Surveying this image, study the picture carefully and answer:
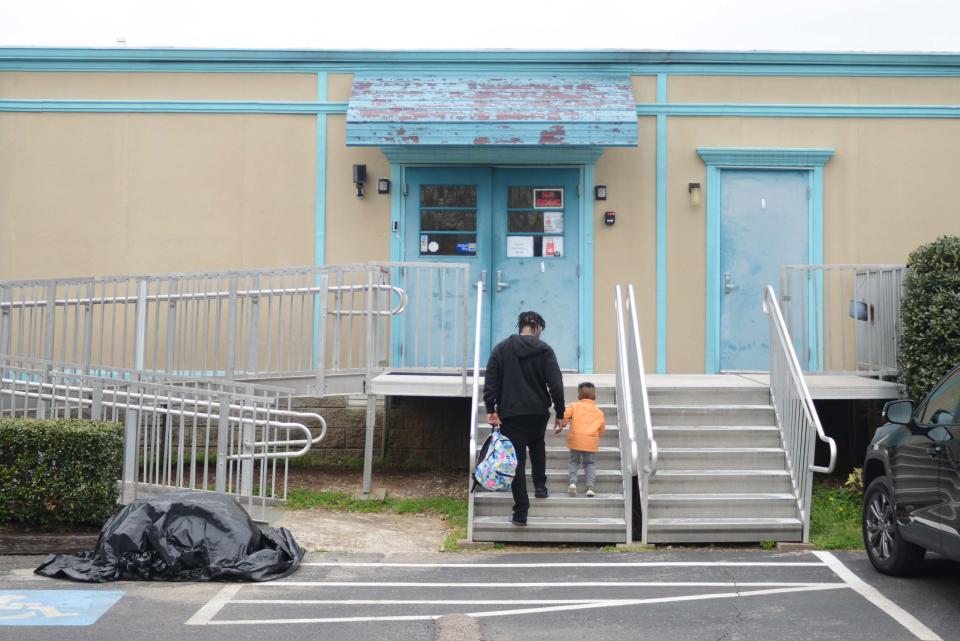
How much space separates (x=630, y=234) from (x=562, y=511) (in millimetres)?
3953

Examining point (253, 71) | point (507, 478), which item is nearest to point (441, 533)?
point (507, 478)

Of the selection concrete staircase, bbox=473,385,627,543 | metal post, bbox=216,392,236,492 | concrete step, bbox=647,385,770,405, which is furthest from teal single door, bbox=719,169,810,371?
metal post, bbox=216,392,236,492

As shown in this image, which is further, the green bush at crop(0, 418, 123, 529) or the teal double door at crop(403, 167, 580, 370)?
the teal double door at crop(403, 167, 580, 370)

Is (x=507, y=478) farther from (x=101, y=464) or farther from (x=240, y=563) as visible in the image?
(x=101, y=464)

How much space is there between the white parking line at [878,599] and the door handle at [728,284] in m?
3.97

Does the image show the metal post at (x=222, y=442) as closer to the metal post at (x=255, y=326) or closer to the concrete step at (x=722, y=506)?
the metal post at (x=255, y=326)

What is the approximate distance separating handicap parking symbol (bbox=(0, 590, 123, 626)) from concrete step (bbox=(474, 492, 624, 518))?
299 cm

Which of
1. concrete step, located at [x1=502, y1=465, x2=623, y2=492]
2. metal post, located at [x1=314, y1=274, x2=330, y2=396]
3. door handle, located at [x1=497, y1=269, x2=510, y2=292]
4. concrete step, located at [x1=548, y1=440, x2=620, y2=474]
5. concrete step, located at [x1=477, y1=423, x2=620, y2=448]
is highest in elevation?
door handle, located at [x1=497, y1=269, x2=510, y2=292]

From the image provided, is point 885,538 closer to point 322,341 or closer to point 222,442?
point 222,442

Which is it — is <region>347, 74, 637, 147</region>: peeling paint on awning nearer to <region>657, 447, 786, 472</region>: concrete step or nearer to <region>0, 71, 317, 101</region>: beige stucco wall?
<region>0, 71, 317, 101</region>: beige stucco wall

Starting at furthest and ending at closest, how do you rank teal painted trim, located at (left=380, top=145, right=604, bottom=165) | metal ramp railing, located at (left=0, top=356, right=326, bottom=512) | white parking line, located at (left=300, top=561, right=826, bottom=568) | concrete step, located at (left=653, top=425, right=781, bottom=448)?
1. teal painted trim, located at (left=380, top=145, right=604, bottom=165)
2. concrete step, located at (left=653, top=425, right=781, bottom=448)
3. metal ramp railing, located at (left=0, top=356, right=326, bottom=512)
4. white parking line, located at (left=300, top=561, right=826, bottom=568)

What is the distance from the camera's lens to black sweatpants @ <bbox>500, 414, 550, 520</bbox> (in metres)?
7.76

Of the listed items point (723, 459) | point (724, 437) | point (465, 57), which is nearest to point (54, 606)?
point (723, 459)

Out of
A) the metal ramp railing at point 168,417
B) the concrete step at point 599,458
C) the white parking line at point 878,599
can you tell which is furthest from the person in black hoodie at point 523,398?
the white parking line at point 878,599
